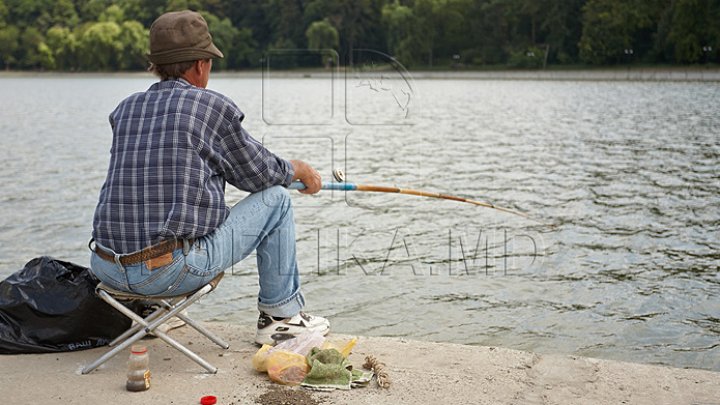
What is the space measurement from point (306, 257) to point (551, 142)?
13866 millimetres

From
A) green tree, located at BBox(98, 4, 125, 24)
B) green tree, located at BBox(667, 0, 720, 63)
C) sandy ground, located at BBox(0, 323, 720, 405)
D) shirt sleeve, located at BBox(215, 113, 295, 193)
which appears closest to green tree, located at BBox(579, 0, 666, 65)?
green tree, located at BBox(667, 0, 720, 63)

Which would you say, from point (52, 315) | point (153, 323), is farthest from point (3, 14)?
point (153, 323)

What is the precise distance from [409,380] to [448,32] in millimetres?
96923

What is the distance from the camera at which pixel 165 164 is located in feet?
12.8

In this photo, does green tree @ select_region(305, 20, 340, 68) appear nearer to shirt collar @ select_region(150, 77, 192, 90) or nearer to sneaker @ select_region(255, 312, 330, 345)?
sneaker @ select_region(255, 312, 330, 345)

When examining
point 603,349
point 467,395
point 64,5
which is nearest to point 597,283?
point 603,349

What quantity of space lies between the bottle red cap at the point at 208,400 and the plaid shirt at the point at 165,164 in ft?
2.34

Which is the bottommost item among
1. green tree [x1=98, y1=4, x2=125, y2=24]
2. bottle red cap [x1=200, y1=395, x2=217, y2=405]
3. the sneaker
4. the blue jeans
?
bottle red cap [x1=200, y1=395, x2=217, y2=405]

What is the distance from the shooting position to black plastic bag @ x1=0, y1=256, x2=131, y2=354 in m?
4.43

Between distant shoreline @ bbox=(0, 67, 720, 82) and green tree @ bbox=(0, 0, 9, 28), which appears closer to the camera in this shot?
distant shoreline @ bbox=(0, 67, 720, 82)

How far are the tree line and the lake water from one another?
58422mm

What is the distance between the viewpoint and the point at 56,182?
14.9 meters

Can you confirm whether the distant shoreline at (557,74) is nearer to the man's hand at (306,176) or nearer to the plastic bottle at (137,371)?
the man's hand at (306,176)

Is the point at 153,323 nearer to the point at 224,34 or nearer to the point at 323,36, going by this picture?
the point at 323,36
